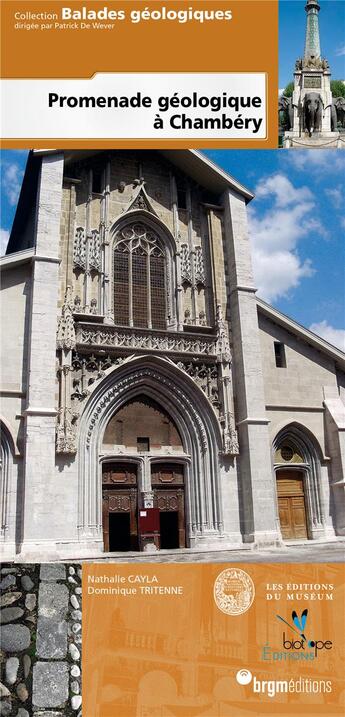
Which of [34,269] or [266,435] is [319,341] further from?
[34,269]

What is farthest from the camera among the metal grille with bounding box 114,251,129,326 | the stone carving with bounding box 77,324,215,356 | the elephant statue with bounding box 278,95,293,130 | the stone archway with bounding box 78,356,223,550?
the elephant statue with bounding box 278,95,293,130

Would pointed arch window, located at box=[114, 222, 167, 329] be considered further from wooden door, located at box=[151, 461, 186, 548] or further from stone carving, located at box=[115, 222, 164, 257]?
wooden door, located at box=[151, 461, 186, 548]

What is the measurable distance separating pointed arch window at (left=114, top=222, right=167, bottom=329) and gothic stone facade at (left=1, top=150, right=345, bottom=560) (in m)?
0.04

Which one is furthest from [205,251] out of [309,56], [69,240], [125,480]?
[309,56]

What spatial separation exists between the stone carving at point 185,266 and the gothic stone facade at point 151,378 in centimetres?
4

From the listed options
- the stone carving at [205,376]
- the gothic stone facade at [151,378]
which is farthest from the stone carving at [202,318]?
the stone carving at [205,376]

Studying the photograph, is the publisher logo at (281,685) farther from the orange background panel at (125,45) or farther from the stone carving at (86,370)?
the stone carving at (86,370)

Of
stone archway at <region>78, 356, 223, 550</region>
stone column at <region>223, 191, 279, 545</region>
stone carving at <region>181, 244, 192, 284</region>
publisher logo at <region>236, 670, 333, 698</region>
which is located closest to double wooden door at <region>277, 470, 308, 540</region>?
stone column at <region>223, 191, 279, 545</region>

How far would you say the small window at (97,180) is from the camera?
18125 mm

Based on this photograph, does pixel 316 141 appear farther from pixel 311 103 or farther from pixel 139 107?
pixel 139 107

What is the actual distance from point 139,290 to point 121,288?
54 cm

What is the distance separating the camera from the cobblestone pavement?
6988mm

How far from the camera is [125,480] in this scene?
16.0 meters

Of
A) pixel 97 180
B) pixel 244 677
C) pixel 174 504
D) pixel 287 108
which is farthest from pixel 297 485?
pixel 287 108
